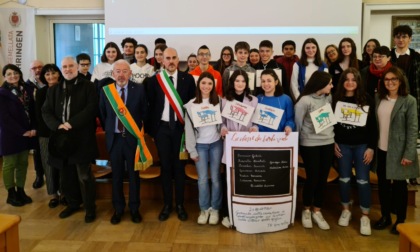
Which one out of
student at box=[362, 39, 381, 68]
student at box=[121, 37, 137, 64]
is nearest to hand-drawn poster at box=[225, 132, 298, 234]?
student at box=[362, 39, 381, 68]

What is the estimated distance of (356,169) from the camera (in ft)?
10.2

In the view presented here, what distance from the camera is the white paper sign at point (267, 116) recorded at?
9.77ft

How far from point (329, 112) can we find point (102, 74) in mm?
2423

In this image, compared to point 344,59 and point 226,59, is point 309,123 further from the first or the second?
point 226,59

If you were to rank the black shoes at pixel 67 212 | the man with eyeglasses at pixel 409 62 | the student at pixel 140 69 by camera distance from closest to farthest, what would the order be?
the black shoes at pixel 67 212 → the man with eyeglasses at pixel 409 62 → the student at pixel 140 69

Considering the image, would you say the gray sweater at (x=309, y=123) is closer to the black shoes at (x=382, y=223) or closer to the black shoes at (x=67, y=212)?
the black shoes at (x=382, y=223)

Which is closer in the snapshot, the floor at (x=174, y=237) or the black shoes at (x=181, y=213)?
the floor at (x=174, y=237)

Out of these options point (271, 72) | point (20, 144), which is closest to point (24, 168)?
point (20, 144)

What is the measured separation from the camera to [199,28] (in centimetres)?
552

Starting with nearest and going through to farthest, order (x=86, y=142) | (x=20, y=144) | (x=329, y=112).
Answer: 1. (x=329, y=112)
2. (x=86, y=142)
3. (x=20, y=144)

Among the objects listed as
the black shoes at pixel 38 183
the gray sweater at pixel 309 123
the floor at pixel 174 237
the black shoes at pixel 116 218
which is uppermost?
the gray sweater at pixel 309 123

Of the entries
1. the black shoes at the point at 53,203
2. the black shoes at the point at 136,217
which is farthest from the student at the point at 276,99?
the black shoes at the point at 53,203

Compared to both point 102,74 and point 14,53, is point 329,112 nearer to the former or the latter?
point 102,74

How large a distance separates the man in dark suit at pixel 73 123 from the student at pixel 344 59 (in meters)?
2.32
